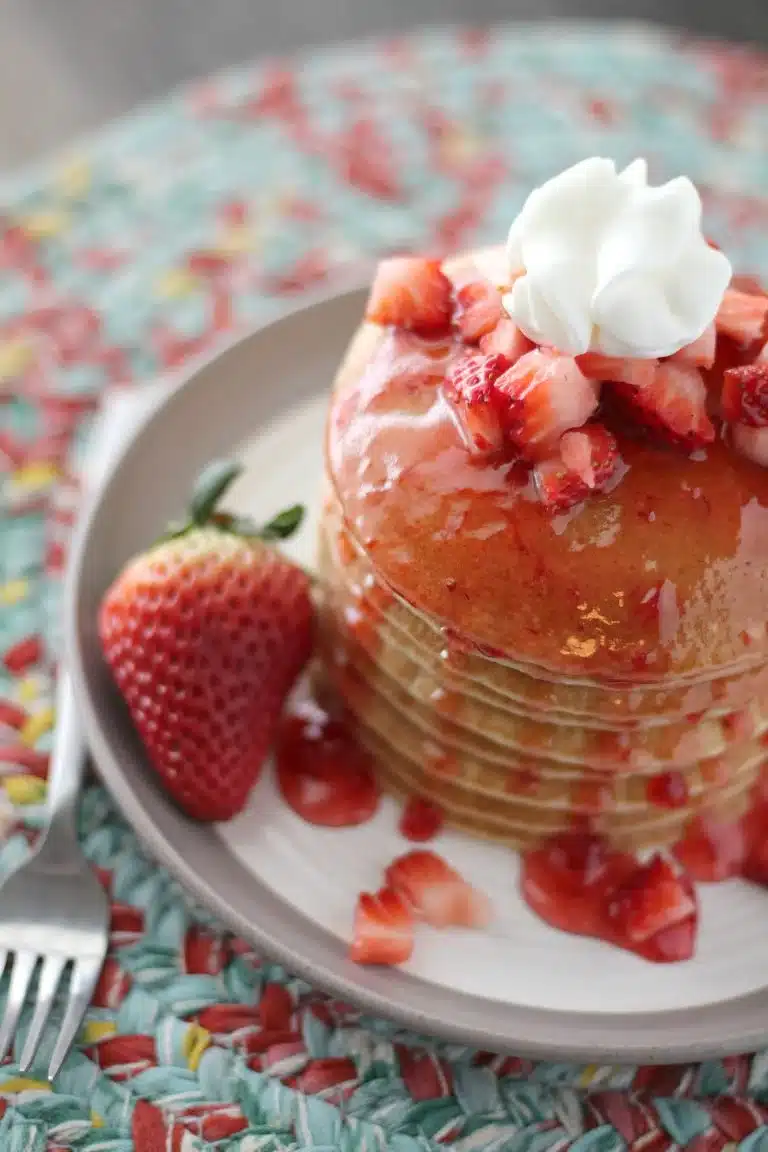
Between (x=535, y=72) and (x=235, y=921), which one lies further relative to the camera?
(x=535, y=72)

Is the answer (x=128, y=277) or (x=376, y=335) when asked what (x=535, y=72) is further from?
(x=376, y=335)

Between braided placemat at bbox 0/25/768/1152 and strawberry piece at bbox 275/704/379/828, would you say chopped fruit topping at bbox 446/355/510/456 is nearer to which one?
strawberry piece at bbox 275/704/379/828

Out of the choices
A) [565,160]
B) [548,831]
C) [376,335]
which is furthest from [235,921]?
[565,160]

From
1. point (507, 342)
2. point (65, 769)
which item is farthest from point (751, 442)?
point (65, 769)

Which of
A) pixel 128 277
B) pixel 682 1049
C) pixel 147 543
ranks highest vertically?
pixel 128 277

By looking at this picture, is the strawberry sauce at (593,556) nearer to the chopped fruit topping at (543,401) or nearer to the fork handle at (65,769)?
the chopped fruit topping at (543,401)

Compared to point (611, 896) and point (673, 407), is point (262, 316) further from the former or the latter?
point (611, 896)

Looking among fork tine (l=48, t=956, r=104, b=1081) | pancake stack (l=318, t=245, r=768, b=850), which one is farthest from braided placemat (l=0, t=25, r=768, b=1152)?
pancake stack (l=318, t=245, r=768, b=850)
